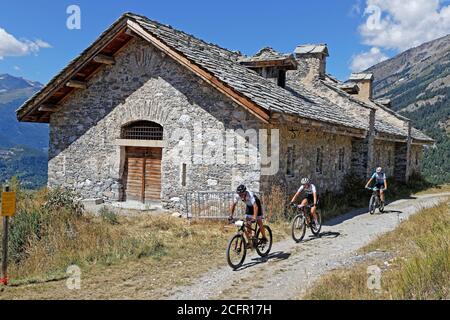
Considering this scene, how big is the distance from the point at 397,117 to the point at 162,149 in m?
17.3

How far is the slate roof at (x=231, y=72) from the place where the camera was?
39.4ft

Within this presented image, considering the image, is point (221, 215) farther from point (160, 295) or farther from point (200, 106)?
point (160, 295)

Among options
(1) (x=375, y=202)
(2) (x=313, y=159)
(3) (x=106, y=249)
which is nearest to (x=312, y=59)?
(2) (x=313, y=159)

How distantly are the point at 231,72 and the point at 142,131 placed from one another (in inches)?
142

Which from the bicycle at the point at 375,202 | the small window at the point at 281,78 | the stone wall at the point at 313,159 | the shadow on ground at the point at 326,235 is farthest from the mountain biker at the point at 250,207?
the small window at the point at 281,78

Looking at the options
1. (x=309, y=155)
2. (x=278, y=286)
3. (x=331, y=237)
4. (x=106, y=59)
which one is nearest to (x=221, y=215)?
(x=331, y=237)

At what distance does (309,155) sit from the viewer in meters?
14.8

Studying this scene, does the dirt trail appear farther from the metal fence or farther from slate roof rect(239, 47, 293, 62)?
slate roof rect(239, 47, 293, 62)

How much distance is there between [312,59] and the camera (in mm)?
21438

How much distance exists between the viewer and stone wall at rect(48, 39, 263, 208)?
1255 cm

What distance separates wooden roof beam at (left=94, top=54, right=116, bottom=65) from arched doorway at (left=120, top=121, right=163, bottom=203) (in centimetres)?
221

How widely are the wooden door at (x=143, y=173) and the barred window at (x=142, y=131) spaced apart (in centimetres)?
41

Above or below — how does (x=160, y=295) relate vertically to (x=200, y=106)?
below

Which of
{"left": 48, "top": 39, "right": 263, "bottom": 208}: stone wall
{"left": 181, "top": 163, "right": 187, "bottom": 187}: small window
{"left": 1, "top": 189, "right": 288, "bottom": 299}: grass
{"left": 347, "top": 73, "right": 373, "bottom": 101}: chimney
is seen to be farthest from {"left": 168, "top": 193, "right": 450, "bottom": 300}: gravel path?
{"left": 347, "top": 73, "right": 373, "bottom": 101}: chimney
